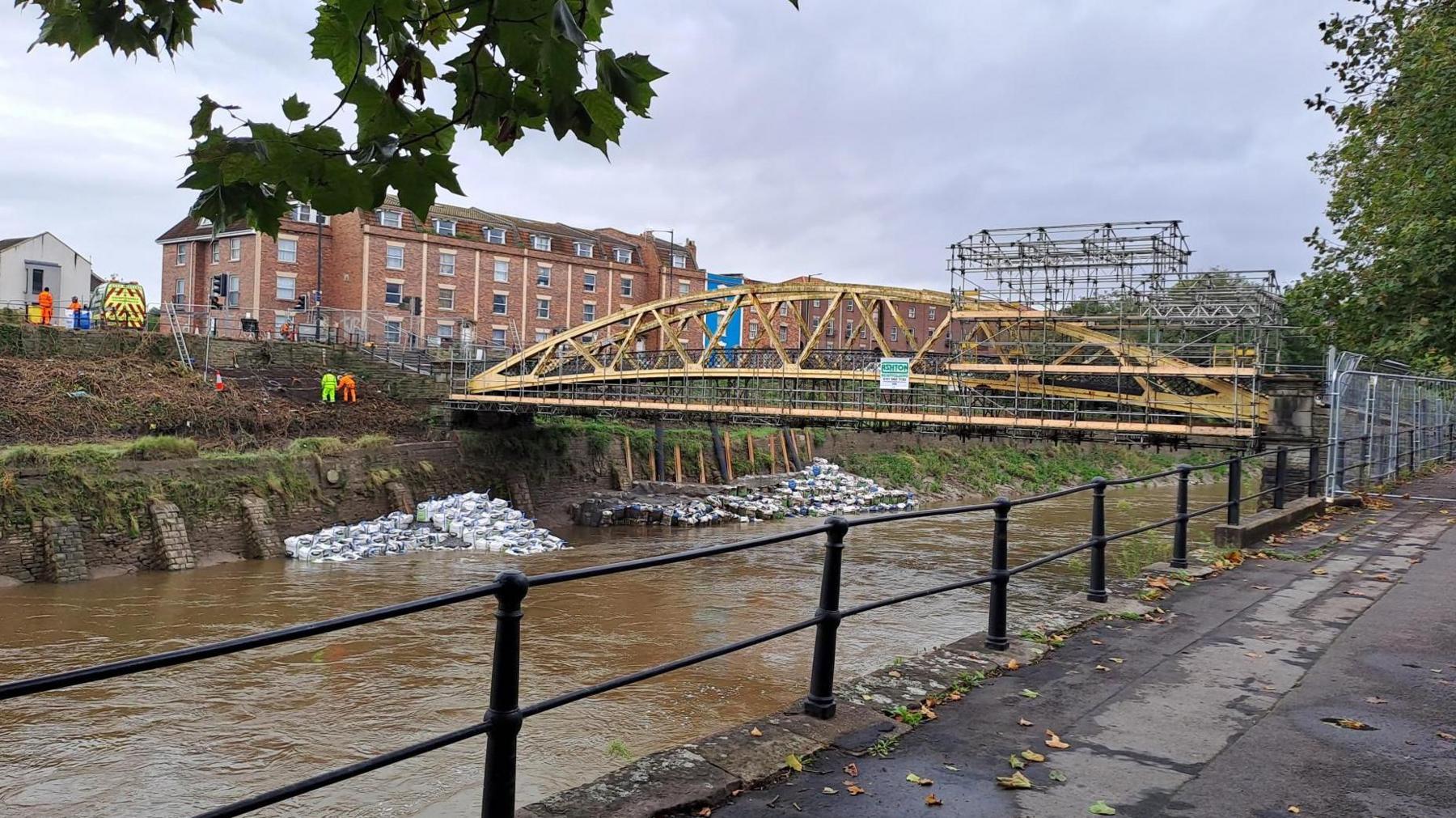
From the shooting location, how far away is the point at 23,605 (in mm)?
15688

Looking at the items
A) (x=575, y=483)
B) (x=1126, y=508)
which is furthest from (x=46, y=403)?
(x=1126, y=508)

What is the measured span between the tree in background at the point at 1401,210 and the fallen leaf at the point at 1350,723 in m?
9.86

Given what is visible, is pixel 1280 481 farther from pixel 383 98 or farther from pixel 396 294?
pixel 396 294

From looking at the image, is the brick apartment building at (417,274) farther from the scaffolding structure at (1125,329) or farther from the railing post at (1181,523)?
the railing post at (1181,523)

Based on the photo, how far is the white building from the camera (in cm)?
4050

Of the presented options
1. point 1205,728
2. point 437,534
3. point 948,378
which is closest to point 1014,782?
point 1205,728

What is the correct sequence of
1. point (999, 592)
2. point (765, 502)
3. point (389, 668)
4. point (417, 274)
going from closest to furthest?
point (999, 592) → point (389, 668) → point (765, 502) → point (417, 274)

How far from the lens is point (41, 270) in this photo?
4181cm

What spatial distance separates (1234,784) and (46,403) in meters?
26.1

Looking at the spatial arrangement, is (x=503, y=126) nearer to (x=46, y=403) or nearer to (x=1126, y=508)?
(x=46, y=403)

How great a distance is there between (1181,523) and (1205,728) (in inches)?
172

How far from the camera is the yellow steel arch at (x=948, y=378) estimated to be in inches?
758

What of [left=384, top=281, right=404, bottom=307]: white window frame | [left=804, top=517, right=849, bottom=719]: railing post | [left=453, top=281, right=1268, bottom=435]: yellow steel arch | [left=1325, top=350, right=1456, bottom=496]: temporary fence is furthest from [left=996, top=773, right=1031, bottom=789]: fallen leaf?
[left=384, top=281, right=404, bottom=307]: white window frame

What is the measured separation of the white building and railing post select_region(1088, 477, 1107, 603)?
144 ft
